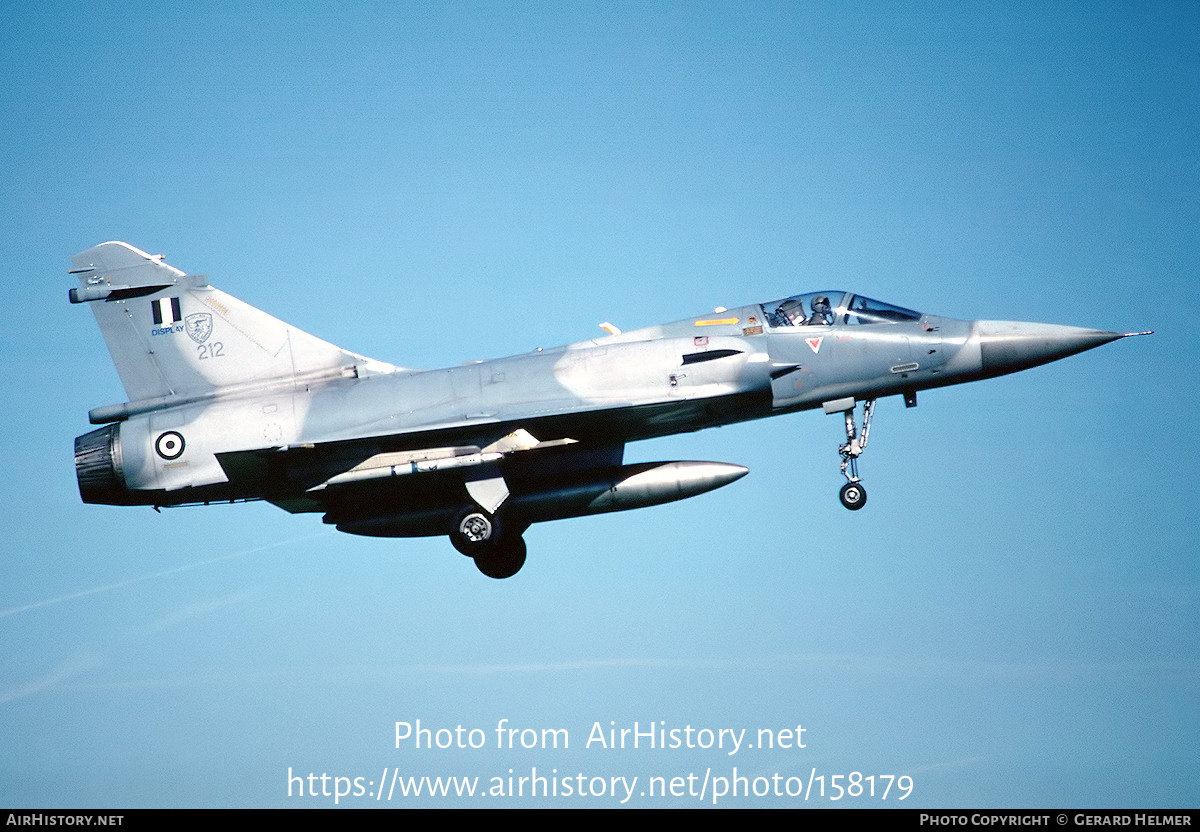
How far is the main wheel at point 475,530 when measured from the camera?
746 inches

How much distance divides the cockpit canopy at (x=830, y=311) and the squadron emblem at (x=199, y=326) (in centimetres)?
803

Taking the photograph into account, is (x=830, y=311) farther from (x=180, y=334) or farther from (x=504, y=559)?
(x=180, y=334)

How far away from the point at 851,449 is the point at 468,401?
5.45 metres

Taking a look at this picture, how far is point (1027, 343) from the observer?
19.4 meters

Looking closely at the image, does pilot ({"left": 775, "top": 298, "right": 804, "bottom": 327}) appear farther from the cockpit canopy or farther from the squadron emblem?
the squadron emblem

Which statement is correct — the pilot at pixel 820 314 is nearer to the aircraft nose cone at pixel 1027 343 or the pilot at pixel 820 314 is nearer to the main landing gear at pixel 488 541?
the aircraft nose cone at pixel 1027 343

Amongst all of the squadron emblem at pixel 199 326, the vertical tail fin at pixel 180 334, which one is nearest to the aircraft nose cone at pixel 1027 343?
the vertical tail fin at pixel 180 334

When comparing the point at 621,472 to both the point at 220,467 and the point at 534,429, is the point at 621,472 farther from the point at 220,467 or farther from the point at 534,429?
the point at 220,467

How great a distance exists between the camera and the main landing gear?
746 inches

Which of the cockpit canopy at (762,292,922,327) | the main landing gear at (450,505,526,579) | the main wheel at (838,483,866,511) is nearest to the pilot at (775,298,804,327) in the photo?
the cockpit canopy at (762,292,922,327)

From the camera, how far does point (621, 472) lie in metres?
19.4
